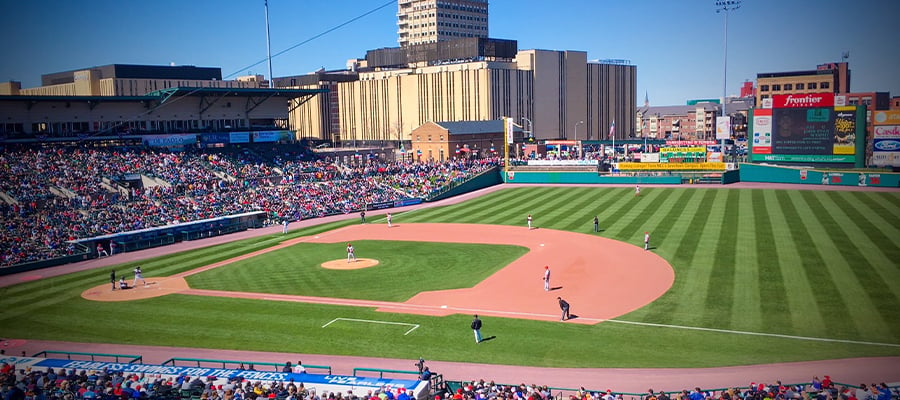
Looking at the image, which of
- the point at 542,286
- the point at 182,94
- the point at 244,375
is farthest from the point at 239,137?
the point at 244,375

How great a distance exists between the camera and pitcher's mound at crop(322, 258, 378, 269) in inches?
1324

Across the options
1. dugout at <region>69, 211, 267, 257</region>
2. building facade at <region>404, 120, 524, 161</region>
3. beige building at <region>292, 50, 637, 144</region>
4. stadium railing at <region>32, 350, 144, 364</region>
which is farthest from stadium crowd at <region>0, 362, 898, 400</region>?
beige building at <region>292, 50, 637, 144</region>

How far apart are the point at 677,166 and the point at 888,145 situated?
62.1ft

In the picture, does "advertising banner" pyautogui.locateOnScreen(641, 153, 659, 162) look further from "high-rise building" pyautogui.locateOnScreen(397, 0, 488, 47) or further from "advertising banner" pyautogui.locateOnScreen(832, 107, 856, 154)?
"high-rise building" pyautogui.locateOnScreen(397, 0, 488, 47)

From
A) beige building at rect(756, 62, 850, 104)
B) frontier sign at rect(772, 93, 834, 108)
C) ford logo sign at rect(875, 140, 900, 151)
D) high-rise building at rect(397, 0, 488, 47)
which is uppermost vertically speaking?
high-rise building at rect(397, 0, 488, 47)

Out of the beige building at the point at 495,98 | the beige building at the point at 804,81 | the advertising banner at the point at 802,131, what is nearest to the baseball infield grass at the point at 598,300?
the advertising banner at the point at 802,131

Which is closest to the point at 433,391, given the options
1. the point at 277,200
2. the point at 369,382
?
the point at 369,382

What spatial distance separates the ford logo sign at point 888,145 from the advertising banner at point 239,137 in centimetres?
6191

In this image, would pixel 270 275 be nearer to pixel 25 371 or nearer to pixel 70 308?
pixel 70 308

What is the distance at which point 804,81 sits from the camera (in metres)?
118

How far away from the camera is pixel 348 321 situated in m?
24.5

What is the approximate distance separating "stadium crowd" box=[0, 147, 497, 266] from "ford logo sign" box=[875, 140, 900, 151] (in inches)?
1545

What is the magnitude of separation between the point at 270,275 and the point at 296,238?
10927mm

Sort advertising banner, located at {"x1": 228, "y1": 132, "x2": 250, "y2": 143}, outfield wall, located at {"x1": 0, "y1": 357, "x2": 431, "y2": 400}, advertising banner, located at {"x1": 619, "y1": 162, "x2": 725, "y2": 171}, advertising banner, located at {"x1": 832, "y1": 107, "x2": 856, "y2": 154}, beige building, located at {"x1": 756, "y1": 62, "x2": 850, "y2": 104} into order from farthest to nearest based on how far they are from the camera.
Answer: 1. beige building, located at {"x1": 756, "y1": 62, "x2": 850, "y2": 104}
2. advertising banner, located at {"x1": 619, "y1": 162, "x2": 725, "y2": 171}
3. advertising banner, located at {"x1": 228, "y1": 132, "x2": 250, "y2": 143}
4. advertising banner, located at {"x1": 832, "y1": 107, "x2": 856, "y2": 154}
5. outfield wall, located at {"x1": 0, "y1": 357, "x2": 431, "y2": 400}
